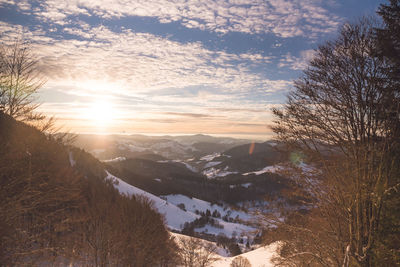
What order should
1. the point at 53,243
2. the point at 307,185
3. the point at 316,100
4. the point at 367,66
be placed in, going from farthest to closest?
the point at 53,243, the point at 307,185, the point at 316,100, the point at 367,66

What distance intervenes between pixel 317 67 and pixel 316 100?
1.17 m

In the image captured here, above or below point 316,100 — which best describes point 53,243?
below

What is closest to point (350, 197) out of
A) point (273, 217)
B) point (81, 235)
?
point (273, 217)

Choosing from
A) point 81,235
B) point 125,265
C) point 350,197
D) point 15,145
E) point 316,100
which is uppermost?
point 316,100

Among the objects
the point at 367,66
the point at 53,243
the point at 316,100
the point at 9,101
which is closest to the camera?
the point at 367,66

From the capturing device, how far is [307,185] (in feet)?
28.0

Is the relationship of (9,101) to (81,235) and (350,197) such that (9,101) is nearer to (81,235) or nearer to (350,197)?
(350,197)

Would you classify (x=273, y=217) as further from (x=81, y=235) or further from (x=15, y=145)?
(x=81, y=235)

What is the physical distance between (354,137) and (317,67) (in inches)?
104

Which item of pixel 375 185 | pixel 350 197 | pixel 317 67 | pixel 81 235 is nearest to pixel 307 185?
pixel 350 197

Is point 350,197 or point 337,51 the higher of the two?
point 337,51

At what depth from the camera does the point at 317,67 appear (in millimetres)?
7906

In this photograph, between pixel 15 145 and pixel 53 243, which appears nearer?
pixel 15 145

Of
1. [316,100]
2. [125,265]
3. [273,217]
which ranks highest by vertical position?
[316,100]
